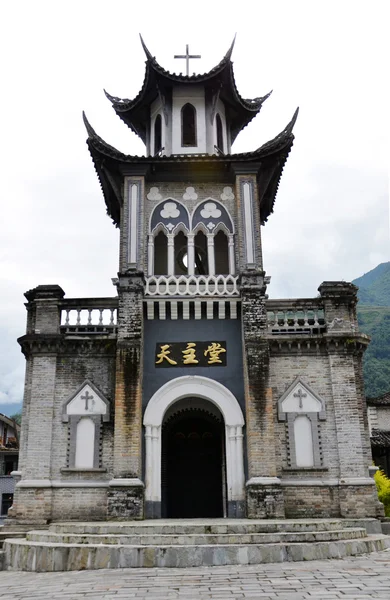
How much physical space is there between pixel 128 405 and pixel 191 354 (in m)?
2.36

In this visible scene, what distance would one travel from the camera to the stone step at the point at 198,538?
10805mm

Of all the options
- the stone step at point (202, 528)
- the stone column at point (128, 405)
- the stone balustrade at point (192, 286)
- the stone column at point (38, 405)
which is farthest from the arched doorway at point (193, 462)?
the stone step at point (202, 528)

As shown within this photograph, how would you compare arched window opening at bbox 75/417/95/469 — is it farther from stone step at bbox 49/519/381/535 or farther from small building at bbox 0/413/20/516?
small building at bbox 0/413/20/516

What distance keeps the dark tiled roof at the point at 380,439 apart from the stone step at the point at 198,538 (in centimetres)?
2344

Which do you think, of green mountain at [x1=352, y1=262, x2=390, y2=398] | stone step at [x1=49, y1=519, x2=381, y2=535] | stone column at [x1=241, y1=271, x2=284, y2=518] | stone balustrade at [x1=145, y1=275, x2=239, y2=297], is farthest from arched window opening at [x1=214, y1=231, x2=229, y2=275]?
green mountain at [x1=352, y1=262, x2=390, y2=398]

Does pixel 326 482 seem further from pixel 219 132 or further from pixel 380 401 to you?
pixel 380 401

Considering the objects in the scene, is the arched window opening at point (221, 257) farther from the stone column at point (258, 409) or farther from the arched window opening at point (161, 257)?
the stone column at point (258, 409)

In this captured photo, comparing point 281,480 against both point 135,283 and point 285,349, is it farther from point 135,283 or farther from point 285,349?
point 135,283

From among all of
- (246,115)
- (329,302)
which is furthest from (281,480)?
(246,115)

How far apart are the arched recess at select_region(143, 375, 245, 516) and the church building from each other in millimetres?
31

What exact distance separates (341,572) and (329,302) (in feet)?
31.1

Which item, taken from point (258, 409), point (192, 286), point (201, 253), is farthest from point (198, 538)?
point (201, 253)

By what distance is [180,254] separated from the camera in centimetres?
2095

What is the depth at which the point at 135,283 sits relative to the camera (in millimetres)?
17281
